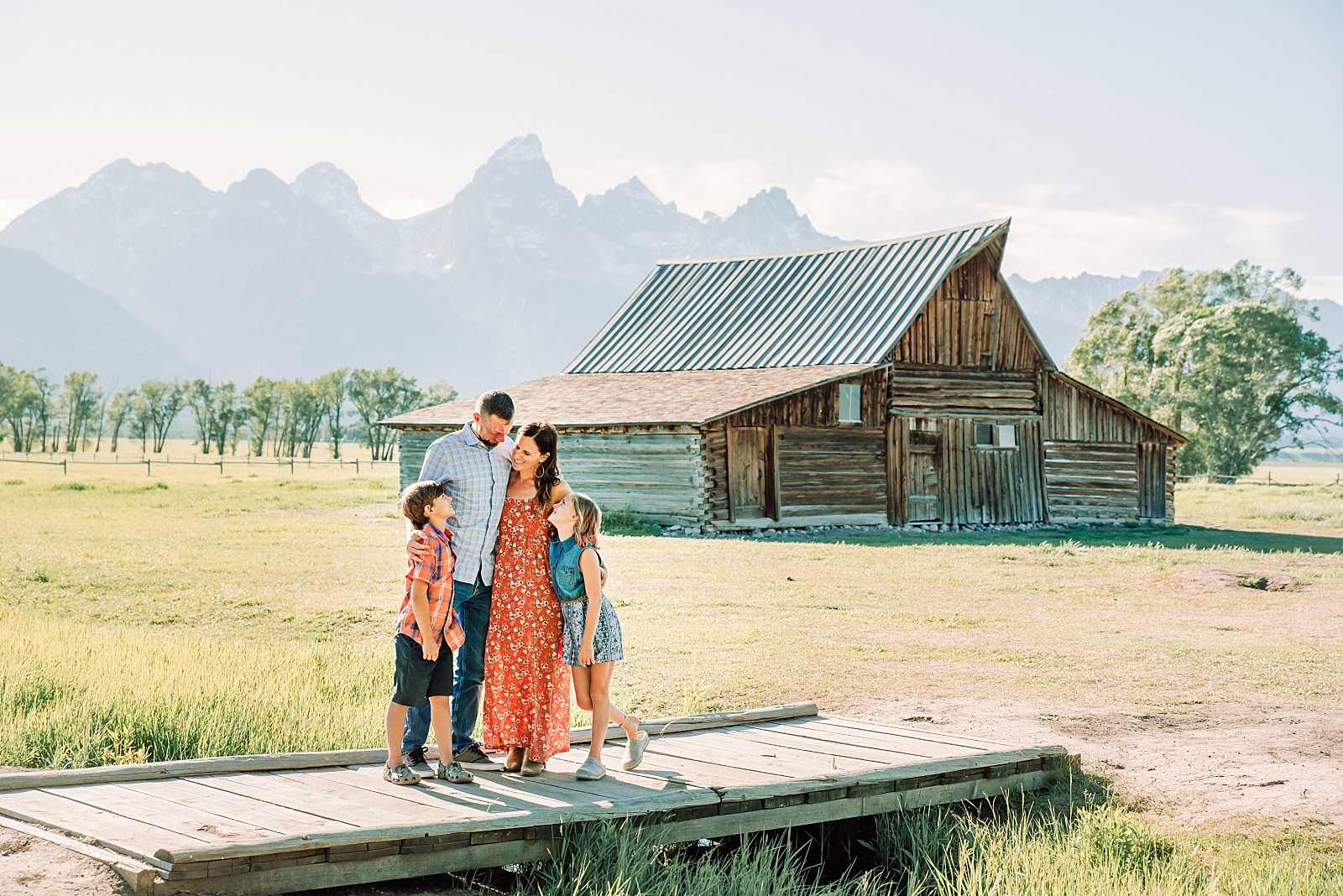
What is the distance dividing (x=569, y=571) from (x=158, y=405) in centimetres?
10407

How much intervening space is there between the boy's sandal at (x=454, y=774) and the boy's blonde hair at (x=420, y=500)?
3.86 ft

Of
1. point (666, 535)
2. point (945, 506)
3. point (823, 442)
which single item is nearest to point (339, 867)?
point (666, 535)

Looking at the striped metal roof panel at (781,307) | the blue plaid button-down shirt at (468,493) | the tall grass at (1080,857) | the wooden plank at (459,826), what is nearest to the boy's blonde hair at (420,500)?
the blue plaid button-down shirt at (468,493)

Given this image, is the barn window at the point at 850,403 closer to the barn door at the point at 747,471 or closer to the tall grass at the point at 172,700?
the barn door at the point at 747,471

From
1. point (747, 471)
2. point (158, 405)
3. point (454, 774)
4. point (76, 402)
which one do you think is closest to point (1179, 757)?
point (454, 774)

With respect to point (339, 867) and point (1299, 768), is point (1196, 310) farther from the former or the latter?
point (339, 867)

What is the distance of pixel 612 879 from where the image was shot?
523 cm

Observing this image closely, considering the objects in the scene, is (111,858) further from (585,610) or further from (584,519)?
(584,519)

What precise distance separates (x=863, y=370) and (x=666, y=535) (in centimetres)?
644

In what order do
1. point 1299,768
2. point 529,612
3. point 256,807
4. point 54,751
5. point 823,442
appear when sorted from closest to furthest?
point 256,807
point 529,612
point 54,751
point 1299,768
point 823,442

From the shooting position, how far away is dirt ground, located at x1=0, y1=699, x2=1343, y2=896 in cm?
530

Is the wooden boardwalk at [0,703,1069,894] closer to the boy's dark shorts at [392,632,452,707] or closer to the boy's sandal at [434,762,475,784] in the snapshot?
the boy's sandal at [434,762,475,784]

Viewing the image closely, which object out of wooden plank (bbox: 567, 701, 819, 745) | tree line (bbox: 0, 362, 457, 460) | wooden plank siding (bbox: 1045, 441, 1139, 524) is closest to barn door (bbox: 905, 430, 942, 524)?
wooden plank siding (bbox: 1045, 441, 1139, 524)

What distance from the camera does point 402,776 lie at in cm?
577
